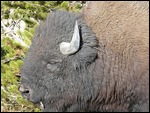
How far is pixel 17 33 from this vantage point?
6.18 meters

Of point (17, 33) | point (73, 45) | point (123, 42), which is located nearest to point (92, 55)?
point (73, 45)

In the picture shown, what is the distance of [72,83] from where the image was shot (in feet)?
14.1

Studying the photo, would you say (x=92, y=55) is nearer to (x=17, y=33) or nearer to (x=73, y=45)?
(x=73, y=45)

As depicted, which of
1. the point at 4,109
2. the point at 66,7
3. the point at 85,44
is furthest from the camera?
the point at 4,109

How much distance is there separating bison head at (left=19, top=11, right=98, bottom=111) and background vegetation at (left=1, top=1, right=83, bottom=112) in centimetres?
164

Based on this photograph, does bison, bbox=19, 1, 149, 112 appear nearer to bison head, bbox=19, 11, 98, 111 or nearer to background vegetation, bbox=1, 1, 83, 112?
bison head, bbox=19, 11, 98, 111

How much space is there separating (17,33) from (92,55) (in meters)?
2.22

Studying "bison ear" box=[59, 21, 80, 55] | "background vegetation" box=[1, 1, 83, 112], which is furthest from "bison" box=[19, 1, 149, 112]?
"background vegetation" box=[1, 1, 83, 112]

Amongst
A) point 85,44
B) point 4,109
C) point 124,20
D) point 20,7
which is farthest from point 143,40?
point 4,109

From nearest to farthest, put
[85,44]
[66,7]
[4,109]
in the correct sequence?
1. [85,44]
2. [66,7]
3. [4,109]

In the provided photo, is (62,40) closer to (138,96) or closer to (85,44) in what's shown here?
(85,44)

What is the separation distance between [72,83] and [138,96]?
631 mm

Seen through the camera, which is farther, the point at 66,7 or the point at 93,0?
the point at 66,7

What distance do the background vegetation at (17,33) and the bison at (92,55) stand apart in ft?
5.47
